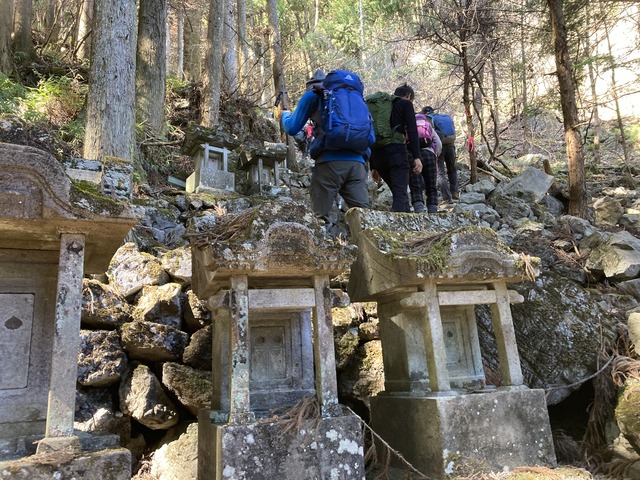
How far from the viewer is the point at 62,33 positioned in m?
16.6

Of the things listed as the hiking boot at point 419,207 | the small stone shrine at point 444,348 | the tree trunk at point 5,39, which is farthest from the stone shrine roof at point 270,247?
the tree trunk at point 5,39

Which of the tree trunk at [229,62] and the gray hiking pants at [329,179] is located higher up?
the tree trunk at [229,62]

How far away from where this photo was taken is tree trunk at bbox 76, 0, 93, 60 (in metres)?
14.3

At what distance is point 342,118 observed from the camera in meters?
5.18

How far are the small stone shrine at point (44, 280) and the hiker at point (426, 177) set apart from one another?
4.04 m

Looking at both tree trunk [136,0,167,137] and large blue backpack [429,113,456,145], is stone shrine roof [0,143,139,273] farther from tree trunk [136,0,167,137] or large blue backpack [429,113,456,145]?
tree trunk [136,0,167,137]

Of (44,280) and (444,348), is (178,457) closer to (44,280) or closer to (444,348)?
(44,280)

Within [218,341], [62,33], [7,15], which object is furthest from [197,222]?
[62,33]

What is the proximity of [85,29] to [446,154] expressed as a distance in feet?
40.5

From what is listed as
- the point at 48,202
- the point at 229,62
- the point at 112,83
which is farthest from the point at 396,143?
the point at 229,62

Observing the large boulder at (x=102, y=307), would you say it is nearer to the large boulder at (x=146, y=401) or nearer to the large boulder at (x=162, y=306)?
the large boulder at (x=162, y=306)

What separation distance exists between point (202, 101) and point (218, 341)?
11.2m

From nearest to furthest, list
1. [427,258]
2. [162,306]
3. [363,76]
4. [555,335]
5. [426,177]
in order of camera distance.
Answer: [427,258] → [162,306] → [555,335] → [426,177] → [363,76]

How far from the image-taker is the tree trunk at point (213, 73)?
1374cm
